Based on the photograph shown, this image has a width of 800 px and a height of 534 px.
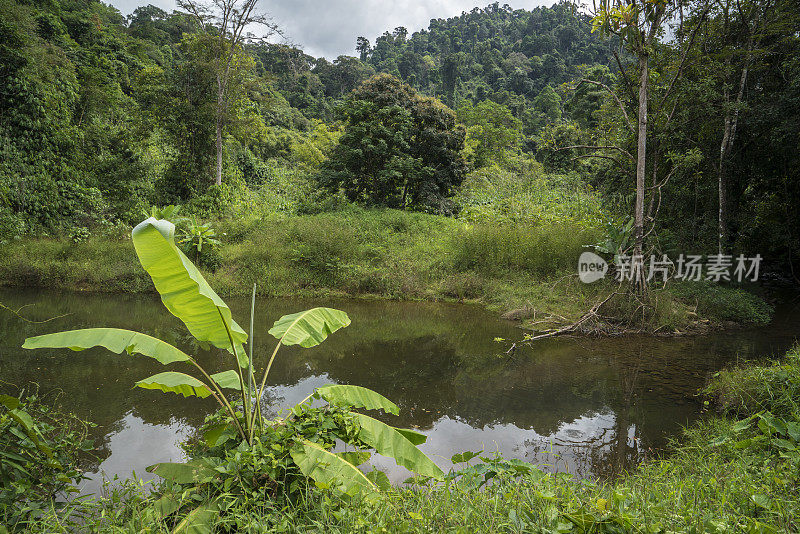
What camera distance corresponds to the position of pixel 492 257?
11.8 m

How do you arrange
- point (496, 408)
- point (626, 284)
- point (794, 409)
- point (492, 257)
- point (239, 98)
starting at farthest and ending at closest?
point (239, 98) → point (492, 257) → point (626, 284) → point (496, 408) → point (794, 409)

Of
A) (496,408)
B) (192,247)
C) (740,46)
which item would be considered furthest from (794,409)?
(192,247)

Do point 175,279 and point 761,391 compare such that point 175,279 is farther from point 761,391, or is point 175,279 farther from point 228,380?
point 761,391

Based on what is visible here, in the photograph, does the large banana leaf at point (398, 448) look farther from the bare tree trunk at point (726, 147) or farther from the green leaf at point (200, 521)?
the bare tree trunk at point (726, 147)

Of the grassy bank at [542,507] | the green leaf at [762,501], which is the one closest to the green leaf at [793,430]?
the grassy bank at [542,507]

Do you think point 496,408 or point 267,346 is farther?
point 267,346

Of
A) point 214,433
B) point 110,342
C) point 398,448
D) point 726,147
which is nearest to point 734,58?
point 726,147

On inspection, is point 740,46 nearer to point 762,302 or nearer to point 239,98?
point 762,302

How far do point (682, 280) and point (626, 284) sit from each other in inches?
95.9

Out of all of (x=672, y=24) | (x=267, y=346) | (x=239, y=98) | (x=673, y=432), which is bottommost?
(x=267, y=346)

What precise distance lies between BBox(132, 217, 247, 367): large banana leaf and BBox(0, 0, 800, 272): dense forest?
21.2 ft

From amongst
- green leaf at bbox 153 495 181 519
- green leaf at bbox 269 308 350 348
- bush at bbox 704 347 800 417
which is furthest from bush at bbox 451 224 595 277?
green leaf at bbox 153 495 181 519

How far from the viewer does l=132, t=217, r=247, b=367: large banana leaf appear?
243 centimetres

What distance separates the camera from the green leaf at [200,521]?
2059 mm
